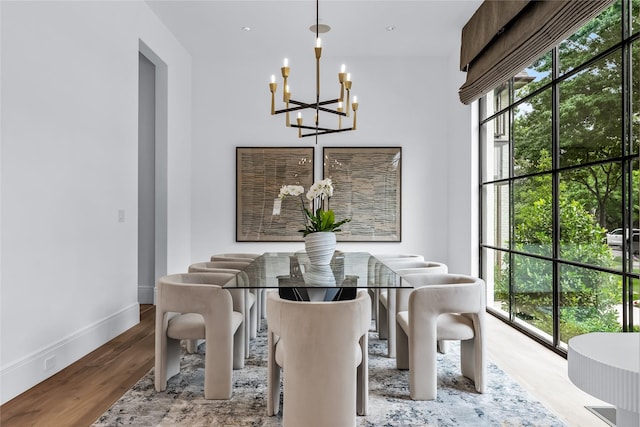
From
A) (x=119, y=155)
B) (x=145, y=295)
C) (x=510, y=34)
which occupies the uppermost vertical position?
(x=510, y=34)

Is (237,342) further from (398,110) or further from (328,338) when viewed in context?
(398,110)

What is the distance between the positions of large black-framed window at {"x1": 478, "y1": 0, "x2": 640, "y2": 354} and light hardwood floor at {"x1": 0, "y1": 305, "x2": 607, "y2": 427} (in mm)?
394

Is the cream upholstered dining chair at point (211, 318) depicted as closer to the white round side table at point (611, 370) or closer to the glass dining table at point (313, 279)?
the glass dining table at point (313, 279)

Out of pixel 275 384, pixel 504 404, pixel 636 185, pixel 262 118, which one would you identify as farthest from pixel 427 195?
pixel 275 384

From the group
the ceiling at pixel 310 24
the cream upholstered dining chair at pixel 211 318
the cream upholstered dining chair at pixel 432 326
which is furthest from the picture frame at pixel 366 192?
the cream upholstered dining chair at pixel 211 318

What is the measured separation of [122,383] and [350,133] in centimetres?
395

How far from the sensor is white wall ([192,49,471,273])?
5.57 metres

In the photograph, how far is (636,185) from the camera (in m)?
2.61

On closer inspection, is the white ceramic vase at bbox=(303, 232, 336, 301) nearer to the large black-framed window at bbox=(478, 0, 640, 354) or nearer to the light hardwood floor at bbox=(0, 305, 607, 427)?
the light hardwood floor at bbox=(0, 305, 607, 427)

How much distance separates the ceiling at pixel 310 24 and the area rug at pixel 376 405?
3380 millimetres

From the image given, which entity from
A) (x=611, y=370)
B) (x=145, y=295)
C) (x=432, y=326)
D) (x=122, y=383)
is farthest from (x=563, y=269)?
(x=145, y=295)

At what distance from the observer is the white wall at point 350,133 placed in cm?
557

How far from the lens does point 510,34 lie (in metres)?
3.47

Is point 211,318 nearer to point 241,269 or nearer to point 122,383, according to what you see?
point 122,383
